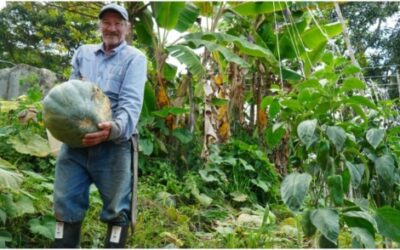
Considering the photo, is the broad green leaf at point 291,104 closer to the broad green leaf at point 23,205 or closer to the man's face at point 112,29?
the man's face at point 112,29

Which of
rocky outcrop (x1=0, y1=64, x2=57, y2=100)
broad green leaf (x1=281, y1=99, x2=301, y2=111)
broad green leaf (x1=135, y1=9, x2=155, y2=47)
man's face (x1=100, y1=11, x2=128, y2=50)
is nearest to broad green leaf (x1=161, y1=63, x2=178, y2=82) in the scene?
broad green leaf (x1=135, y1=9, x2=155, y2=47)

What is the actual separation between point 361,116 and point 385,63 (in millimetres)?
13692

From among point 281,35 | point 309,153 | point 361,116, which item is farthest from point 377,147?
point 281,35

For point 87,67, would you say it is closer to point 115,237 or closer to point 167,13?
point 115,237

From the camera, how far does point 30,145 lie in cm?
354

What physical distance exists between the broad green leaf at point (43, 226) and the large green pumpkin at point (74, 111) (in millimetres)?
740

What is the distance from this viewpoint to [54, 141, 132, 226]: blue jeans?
222 centimetres

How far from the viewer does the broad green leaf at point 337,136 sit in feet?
6.12

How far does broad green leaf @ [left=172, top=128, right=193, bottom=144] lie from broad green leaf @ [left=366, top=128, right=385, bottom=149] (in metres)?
2.40

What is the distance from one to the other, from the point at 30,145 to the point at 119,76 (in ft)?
5.09

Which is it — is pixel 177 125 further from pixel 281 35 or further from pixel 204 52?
pixel 281 35

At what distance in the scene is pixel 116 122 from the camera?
6.95ft

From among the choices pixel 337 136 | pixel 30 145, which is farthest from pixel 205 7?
pixel 337 136

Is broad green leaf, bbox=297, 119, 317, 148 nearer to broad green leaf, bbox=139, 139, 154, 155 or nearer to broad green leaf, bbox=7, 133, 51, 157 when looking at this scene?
broad green leaf, bbox=7, 133, 51, 157
